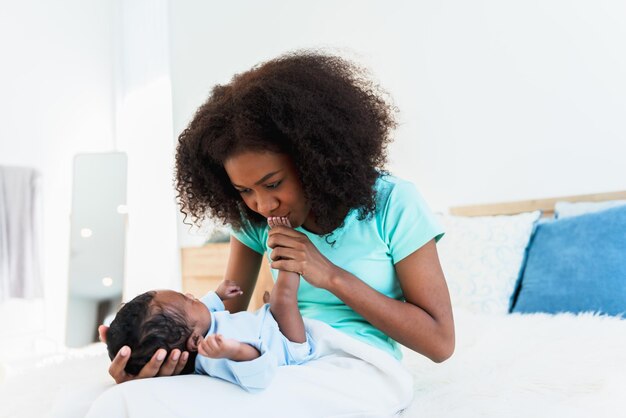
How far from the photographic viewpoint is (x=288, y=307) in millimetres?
1169

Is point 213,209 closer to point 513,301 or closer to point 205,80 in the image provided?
point 513,301

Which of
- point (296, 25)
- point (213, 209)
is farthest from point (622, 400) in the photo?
point (296, 25)

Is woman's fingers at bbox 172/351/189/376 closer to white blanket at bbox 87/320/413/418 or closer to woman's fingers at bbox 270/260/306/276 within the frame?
white blanket at bbox 87/320/413/418

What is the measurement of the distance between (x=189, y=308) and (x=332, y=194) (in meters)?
0.36

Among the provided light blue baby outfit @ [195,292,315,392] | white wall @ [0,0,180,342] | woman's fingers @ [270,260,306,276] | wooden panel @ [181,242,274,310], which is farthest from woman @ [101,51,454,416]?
white wall @ [0,0,180,342]

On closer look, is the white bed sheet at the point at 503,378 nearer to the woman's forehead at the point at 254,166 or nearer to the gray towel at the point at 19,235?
the woman's forehead at the point at 254,166

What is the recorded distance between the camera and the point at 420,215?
125cm

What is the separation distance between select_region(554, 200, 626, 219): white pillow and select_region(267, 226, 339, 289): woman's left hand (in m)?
1.42

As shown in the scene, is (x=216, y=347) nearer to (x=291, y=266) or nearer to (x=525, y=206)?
(x=291, y=266)

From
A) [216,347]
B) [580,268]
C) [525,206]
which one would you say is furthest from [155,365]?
[525,206]

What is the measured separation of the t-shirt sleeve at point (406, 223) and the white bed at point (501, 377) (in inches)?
12.4

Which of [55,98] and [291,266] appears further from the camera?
[55,98]

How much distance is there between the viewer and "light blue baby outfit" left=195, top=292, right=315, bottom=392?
98cm

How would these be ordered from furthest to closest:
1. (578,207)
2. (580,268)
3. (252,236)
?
(578,207) < (580,268) < (252,236)
